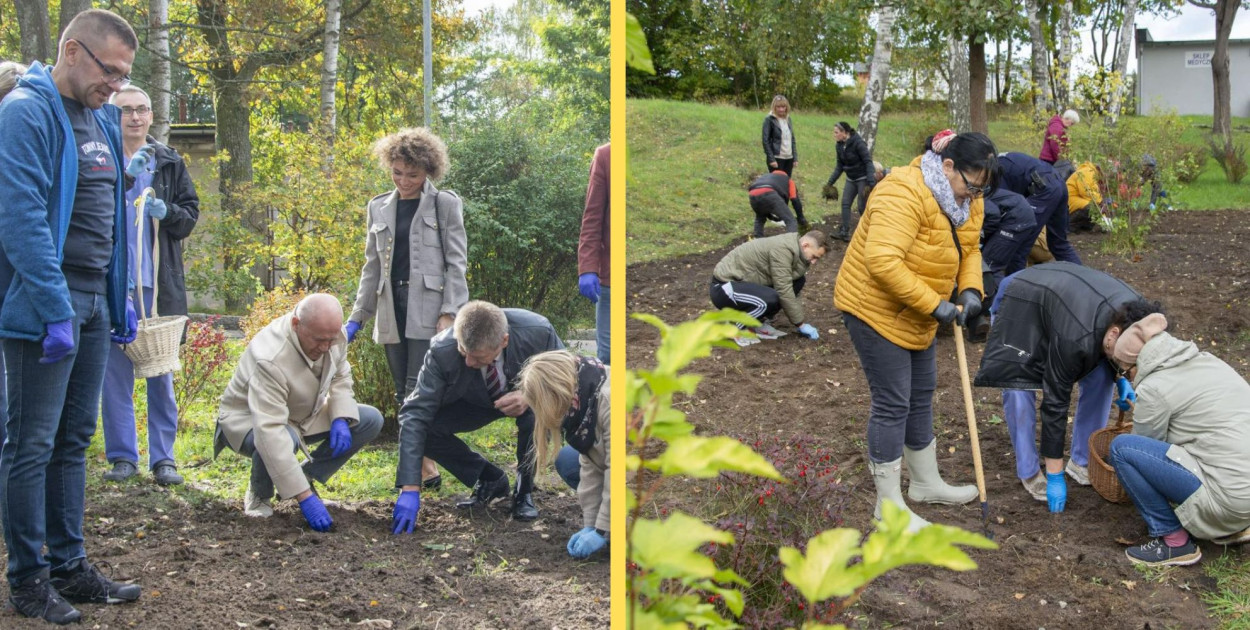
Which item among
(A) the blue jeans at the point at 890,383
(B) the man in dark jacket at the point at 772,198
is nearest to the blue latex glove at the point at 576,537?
(A) the blue jeans at the point at 890,383

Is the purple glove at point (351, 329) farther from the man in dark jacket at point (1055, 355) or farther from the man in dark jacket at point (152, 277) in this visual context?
the man in dark jacket at point (1055, 355)

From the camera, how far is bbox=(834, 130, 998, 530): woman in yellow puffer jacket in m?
3.79

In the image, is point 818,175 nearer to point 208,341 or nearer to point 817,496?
point 817,496

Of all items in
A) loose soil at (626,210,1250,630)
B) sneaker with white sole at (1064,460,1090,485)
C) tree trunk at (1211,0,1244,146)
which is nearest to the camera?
loose soil at (626,210,1250,630)

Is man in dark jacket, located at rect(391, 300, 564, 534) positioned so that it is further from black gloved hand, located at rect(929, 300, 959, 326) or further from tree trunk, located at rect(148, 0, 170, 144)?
black gloved hand, located at rect(929, 300, 959, 326)

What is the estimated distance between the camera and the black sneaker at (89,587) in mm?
2037

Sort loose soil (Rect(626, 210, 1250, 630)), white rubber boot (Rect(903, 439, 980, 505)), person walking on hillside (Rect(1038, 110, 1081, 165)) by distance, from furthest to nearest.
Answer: person walking on hillside (Rect(1038, 110, 1081, 165))
white rubber boot (Rect(903, 439, 980, 505))
loose soil (Rect(626, 210, 1250, 630))

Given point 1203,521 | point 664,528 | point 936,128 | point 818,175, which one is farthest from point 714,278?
point 936,128

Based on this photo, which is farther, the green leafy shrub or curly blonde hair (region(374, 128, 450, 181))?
curly blonde hair (region(374, 128, 450, 181))

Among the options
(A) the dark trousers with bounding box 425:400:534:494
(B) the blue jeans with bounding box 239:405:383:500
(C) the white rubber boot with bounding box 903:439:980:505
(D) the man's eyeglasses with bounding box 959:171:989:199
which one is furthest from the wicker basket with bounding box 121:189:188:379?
(C) the white rubber boot with bounding box 903:439:980:505

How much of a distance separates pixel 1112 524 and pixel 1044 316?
0.90 metres

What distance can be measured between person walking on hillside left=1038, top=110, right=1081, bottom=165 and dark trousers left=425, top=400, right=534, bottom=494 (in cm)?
866

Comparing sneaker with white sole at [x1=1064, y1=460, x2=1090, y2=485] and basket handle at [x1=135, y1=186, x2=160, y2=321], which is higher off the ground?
basket handle at [x1=135, y1=186, x2=160, y2=321]

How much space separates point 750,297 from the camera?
712 centimetres
